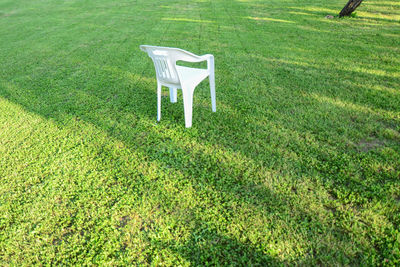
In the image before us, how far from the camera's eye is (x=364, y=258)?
1694 millimetres

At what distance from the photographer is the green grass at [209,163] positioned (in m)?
1.85

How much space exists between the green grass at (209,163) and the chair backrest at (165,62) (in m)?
0.68

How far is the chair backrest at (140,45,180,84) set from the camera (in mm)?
2648

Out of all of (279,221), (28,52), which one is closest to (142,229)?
(279,221)

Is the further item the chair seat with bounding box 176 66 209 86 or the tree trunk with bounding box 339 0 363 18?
the tree trunk with bounding box 339 0 363 18

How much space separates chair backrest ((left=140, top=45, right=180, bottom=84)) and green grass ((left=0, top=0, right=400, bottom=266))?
68cm

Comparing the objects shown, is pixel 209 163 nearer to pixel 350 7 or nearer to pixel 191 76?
pixel 191 76

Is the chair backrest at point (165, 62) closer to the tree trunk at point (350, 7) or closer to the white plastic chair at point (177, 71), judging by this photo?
the white plastic chair at point (177, 71)

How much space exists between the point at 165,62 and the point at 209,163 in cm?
127

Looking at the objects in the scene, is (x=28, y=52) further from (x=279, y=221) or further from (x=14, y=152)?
(x=279, y=221)

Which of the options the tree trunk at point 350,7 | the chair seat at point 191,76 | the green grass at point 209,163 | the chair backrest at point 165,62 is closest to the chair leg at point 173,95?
the green grass at point 209,163

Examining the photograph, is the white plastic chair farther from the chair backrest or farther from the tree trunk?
the tree trunk

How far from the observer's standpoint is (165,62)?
274cm

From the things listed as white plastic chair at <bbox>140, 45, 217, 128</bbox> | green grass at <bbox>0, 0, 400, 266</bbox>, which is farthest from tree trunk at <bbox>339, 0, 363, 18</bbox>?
white plastic chair at <bbox>140, 45, 217, 128</bbox>
